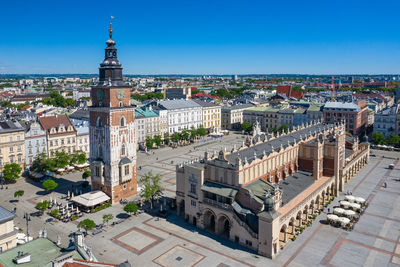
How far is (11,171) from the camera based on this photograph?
84062 millimetres

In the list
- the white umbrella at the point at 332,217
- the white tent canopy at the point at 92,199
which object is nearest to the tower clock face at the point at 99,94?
the white tent canopy at the point at 92,199

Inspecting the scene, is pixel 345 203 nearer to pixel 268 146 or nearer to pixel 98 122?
pixel 268 146

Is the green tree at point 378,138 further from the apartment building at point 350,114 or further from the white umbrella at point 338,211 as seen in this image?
the white umbrella at point 338,211

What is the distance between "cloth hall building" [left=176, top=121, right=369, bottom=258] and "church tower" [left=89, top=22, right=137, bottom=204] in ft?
47.2

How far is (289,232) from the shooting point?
58.4 metres

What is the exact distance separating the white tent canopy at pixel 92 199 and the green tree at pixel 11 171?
82.9ft

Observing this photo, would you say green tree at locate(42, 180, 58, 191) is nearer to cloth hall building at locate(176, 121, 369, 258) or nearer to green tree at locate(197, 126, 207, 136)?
cloth hall building at locate(176, 121, 369, 258)

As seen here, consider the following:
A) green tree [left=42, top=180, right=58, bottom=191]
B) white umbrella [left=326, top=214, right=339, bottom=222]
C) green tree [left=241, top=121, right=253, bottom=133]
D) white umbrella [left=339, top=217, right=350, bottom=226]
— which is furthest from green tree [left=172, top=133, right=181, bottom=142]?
white umbrella [left=339, top=217, right=350, bottom=226]

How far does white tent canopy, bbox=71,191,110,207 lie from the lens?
222ft

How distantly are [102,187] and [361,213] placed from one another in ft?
177

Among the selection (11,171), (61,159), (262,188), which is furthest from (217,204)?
(11,171)

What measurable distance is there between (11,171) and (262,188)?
2489 inches

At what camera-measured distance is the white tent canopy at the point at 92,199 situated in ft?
222

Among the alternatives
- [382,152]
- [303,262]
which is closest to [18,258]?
[303,262]
